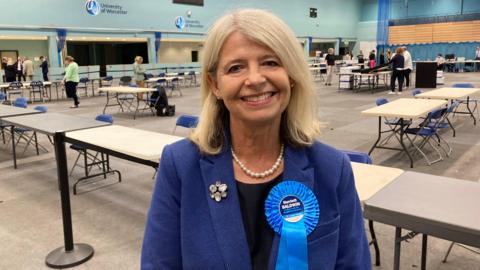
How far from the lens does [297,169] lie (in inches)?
51.3

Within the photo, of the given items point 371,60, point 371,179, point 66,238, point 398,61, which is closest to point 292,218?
point 371,179

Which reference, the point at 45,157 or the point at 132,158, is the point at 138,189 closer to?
the point at 132,158

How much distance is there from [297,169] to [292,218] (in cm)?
16

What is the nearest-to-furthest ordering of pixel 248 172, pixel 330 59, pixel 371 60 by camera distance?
pixel 248 172 < pixel 330 59 < pixel 371 60

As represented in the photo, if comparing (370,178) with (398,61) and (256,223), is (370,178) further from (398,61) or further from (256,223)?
(398,61)

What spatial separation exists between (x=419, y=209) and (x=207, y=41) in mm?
1464

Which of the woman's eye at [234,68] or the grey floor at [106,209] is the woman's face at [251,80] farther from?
the grey floor at [106,209]

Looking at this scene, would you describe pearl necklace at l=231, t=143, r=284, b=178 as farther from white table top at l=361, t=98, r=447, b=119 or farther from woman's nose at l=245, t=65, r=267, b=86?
white table top at l=361, t=98, r=447, b=119

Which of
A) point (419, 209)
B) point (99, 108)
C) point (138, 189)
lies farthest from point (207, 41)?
point (99, 108)

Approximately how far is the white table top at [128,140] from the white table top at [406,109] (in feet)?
10.1

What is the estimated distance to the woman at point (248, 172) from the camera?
122 centimetres

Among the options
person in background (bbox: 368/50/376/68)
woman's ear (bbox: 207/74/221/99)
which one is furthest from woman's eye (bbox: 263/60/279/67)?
person in background (bbox: 368/50/376/68)

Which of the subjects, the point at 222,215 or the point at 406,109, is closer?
the point at 222,215

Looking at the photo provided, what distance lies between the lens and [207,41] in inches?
49.6
